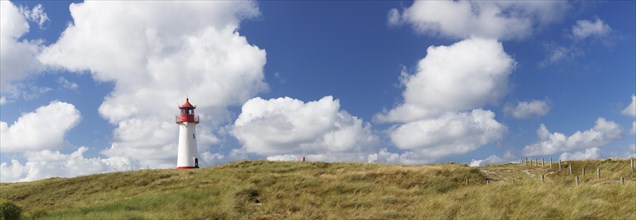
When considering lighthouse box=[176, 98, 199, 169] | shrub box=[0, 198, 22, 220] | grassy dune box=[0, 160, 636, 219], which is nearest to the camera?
grassy dune box=[0, 160, 636, 219]

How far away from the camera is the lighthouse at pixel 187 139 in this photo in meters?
51.9

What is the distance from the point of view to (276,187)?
76.7 feet

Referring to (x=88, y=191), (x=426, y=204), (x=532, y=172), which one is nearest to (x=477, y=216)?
(x=426, y=204)

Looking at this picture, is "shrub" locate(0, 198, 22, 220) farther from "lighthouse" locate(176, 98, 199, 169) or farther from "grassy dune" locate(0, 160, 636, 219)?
"lighthouse" locate(176, 98, 199, 169)

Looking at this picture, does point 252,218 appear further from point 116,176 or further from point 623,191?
point 116,176

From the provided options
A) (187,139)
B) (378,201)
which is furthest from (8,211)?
(187,139)

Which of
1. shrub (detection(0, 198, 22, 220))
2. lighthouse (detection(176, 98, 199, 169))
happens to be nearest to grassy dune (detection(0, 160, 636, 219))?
shrub (detection(0, 198, 22, 220))

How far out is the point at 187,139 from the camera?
52.9 m

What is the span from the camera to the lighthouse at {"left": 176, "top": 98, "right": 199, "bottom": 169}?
5188 cm

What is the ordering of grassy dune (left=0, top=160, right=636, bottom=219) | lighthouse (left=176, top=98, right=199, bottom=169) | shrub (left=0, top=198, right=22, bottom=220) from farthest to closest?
1. lighthouse (left=176, top=98, right=199, bottom=169)
2. shrub (left=0, top=198, right=22, bottom=220)
3. grassy dune (left=0, top=160, right=636, bottom=219)

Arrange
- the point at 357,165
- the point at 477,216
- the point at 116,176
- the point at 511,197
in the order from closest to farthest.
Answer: the point at 477,216 < the point at 511,197 < the point at 116,176 < the point at 357,165

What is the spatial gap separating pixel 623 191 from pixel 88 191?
34.0 metres

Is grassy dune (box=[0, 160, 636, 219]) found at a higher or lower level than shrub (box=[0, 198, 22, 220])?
higher

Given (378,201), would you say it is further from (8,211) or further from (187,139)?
(187,139)
